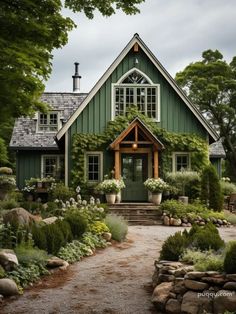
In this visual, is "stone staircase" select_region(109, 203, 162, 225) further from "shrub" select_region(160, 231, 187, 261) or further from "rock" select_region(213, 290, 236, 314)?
"rock" select_region(213, 290, 236, 314)

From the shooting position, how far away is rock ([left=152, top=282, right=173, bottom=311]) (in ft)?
18.5

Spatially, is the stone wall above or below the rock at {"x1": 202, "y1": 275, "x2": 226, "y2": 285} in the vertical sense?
below

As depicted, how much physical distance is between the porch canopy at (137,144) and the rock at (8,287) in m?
11.7

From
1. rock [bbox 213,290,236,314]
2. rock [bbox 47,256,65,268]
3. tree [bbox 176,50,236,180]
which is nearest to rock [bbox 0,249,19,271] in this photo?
rock [bbox 47,256,65,268]

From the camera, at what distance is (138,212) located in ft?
53.8

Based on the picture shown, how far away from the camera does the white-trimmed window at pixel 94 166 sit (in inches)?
733

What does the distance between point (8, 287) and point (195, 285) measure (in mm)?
2939

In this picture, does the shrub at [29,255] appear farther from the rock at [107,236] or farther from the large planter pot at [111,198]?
the large planter pot at [111,198]

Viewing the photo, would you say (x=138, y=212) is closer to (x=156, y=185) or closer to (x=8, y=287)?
(x=156, y=185)

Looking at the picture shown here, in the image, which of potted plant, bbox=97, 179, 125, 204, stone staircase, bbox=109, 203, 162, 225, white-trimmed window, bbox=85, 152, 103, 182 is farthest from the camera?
white-trimmed window, bbox=85, 152, 103, 182

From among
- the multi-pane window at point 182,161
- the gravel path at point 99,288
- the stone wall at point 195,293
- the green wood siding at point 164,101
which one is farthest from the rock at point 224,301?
the green wood siding at point 164,101

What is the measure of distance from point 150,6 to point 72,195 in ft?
38.9

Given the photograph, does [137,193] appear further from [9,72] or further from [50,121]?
[9,72]

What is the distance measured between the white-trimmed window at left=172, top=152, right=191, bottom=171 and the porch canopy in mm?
1198
